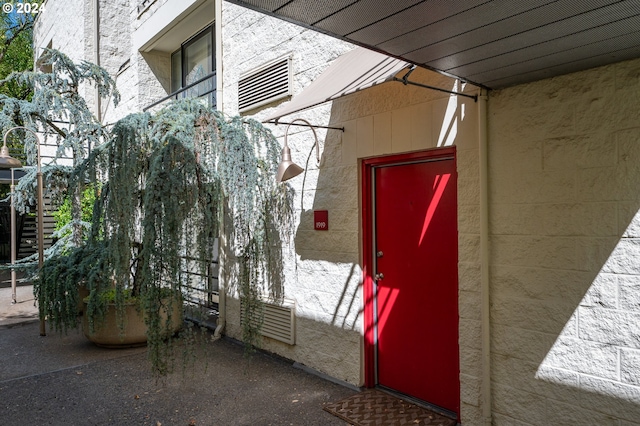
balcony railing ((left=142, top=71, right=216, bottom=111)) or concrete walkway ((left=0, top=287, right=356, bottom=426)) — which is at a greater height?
balcony railing ((left=142, top=71, right=216, bottom=111))

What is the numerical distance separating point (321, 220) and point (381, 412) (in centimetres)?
195

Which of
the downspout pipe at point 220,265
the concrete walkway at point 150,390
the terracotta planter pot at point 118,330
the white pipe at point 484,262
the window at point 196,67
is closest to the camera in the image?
the white pipe at point 484,262

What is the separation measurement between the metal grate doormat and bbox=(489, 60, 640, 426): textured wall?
0.59 meters

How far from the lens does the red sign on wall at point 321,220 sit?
4.63 m

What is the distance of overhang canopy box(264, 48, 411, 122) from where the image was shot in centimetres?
308

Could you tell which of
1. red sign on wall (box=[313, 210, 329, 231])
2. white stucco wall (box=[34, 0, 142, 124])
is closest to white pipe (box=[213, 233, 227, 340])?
red sign on wall (box=[313, 210, 329, 231])

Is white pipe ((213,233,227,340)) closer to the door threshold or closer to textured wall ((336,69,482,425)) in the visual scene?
the door threshold

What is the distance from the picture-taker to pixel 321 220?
468cm

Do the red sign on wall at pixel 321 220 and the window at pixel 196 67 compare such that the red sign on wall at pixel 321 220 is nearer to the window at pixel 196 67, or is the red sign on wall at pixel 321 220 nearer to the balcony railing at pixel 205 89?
the balcony railing at pixel 205 89

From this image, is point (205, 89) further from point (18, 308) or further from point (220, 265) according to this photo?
point (18, 308)

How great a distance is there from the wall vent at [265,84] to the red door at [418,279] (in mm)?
1699

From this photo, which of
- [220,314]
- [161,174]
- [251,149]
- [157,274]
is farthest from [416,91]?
[220,314]

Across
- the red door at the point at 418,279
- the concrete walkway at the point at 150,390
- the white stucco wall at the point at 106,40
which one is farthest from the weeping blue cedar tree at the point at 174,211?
the white stucco wall at the point at 106,40

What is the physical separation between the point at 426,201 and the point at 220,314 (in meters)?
3.65
